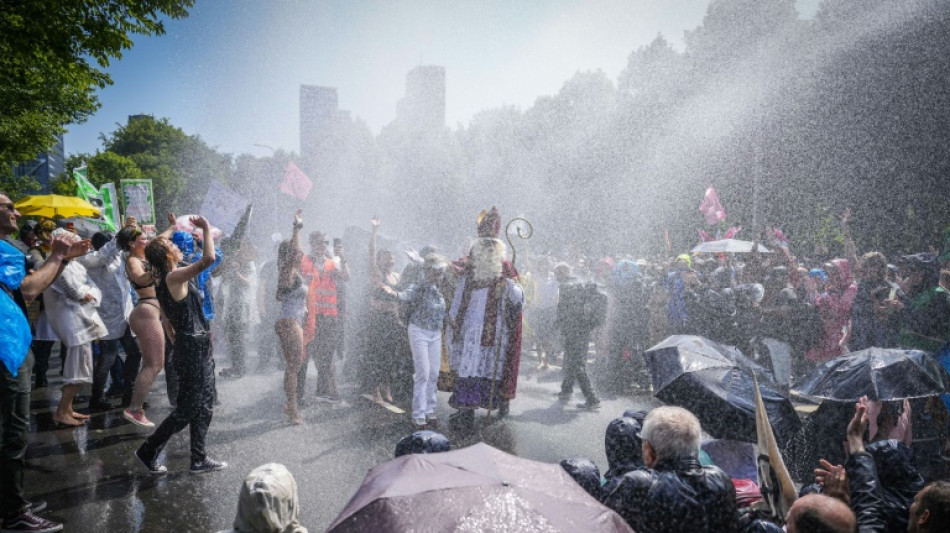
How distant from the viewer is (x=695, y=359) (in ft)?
12.7

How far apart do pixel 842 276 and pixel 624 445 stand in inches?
239

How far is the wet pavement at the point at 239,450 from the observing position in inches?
158

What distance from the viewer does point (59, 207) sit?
28.5ft

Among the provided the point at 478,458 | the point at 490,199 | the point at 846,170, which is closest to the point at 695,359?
the point at 478,458

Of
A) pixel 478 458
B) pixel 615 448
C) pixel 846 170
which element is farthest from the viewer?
pixel 846 170

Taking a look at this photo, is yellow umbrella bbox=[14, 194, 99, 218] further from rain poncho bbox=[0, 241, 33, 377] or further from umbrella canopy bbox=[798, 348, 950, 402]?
umbrella canopy bbox=[798, 348, 950, 402]

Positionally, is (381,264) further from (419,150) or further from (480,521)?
(419,150)

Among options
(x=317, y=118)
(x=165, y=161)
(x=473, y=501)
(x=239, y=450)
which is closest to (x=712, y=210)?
(x=239, y=450)

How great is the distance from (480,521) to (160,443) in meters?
3.78

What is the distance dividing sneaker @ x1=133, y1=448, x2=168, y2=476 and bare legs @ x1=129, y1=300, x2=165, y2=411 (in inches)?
39.1

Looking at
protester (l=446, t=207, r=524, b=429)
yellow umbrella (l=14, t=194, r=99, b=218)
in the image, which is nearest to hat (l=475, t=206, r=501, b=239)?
protester (l=446, t=207, r=524, b=429)

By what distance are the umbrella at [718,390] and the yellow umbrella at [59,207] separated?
8.45 m

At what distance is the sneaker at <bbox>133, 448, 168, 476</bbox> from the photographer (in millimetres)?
4465

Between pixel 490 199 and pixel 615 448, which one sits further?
pixel 490 199
